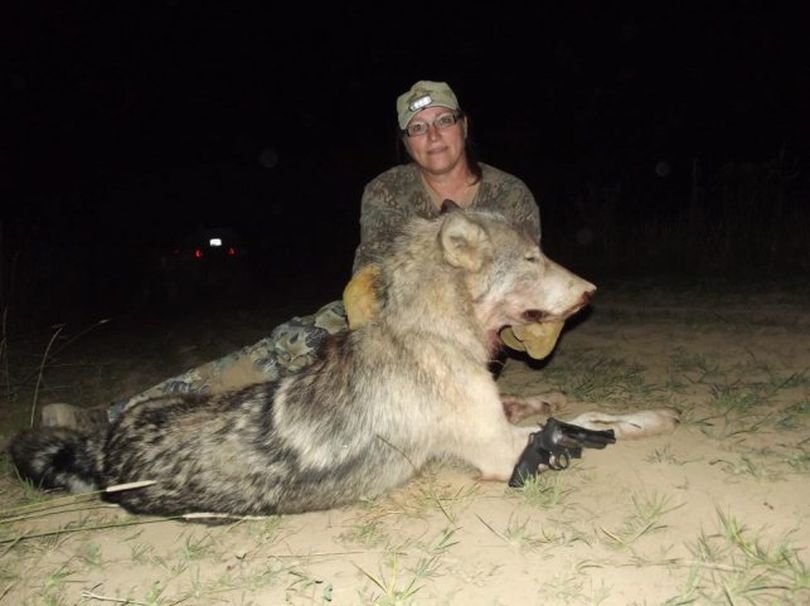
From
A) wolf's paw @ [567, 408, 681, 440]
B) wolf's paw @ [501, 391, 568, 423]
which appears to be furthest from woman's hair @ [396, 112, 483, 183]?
wolf's paw @ [567, 408, 681, 440]

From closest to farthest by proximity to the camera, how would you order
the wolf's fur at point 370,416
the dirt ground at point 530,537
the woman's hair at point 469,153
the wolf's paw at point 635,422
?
the dirt ground at point 530,537 < the wolf's fur at point 370,416 < the wolf's paw at point 635,422 < the woman's hair at point 469,153

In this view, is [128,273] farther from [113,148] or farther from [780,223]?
[780,223]

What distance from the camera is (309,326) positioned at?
4070 mm

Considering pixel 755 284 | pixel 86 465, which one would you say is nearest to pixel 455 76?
pixel 755 284

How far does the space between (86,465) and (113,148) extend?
2273 centimetres

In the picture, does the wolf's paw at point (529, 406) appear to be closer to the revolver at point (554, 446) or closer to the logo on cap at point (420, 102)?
the revolver at point (554, 446)

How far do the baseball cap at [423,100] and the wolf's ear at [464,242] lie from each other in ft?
4.13

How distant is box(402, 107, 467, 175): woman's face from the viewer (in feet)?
13.0

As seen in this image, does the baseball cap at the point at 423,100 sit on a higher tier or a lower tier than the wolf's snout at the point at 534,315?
higher

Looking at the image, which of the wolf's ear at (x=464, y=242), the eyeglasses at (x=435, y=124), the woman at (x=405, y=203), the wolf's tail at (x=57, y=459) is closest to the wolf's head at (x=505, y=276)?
the wolf's ear at (x=464, y=242)

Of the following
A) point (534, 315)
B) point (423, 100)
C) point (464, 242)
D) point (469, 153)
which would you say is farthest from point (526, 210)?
point (464, 242)

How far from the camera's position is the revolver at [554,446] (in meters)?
2.74

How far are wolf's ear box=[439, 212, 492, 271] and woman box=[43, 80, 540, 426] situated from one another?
898mm

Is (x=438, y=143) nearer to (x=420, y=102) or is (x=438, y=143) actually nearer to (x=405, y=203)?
(x=420, y=102)
